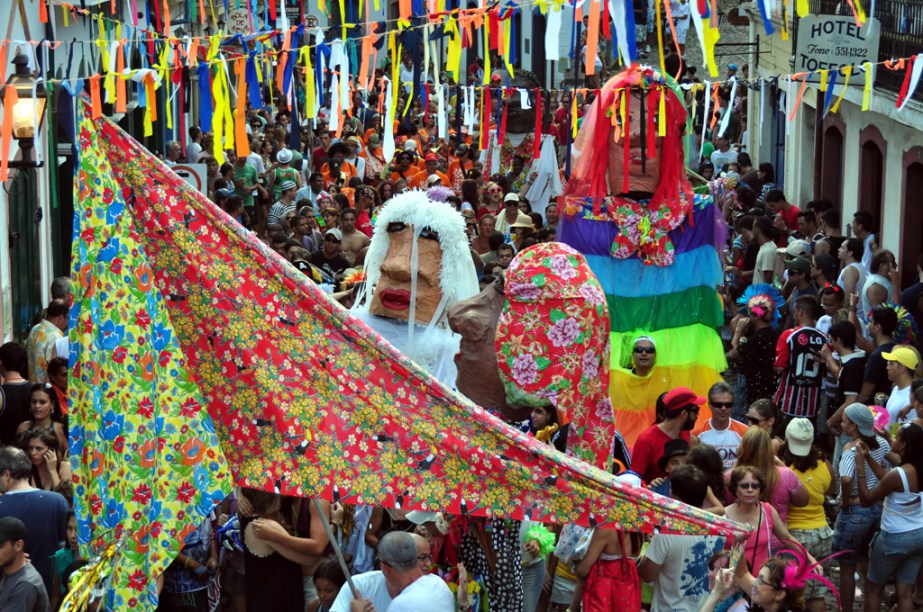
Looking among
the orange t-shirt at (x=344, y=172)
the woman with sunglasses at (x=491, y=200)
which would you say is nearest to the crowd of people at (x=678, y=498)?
the woman with sunglasses at (x=491, y=200)

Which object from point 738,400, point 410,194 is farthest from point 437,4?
point 738,400

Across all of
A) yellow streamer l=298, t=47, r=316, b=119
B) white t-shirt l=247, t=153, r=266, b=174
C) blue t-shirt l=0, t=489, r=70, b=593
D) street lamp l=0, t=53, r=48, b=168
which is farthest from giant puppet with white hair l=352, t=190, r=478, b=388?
white t-shirt l=247, t=153, r=266, b=174

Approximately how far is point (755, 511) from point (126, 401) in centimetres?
308

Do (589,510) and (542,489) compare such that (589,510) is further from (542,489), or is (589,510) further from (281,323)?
(281,323)

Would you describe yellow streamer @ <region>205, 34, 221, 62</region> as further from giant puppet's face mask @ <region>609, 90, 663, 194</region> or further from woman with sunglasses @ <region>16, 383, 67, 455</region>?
woman with sunglasses @ <region>16, 383, 67, 455</region>

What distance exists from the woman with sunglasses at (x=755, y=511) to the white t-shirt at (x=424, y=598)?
1644 millimetres

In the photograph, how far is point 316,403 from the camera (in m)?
5.96

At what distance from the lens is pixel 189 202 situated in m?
5.96

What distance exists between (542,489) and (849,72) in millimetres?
8019

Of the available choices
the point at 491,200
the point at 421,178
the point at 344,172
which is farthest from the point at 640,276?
the point at 344,172

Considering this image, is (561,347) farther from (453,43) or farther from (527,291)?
(453,43)

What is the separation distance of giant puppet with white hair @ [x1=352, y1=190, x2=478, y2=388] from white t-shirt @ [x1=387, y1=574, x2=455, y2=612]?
353 centimetres

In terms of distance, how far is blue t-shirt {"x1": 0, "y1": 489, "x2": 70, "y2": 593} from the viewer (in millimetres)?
7434

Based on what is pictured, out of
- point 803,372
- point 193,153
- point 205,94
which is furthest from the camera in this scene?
point 193,153
